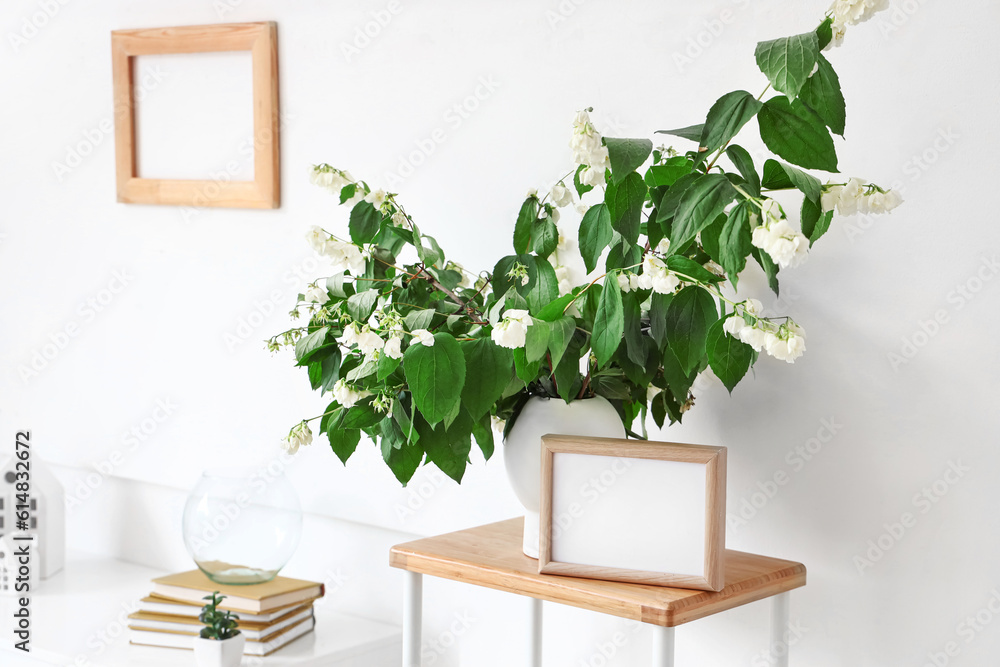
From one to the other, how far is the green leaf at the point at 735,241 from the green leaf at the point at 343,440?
47 centimetres

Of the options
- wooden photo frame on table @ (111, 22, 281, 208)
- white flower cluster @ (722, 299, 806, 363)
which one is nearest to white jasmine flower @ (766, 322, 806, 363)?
white flower cluster @ (722, 299, 806, 363)

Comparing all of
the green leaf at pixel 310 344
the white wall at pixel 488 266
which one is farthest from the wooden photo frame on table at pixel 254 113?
the green leaf at pixel 310 344

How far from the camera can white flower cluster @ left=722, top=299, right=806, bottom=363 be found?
3.04 feet

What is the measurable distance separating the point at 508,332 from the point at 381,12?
0.88 m

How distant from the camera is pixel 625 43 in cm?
140

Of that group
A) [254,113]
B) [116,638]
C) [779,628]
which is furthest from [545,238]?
[116,638]

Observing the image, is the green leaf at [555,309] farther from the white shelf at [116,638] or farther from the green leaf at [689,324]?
the white shelf at [116,638]

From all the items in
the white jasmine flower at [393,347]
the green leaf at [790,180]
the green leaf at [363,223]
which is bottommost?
the white jasmine flower at [393,347]

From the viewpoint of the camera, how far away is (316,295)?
1270 mm

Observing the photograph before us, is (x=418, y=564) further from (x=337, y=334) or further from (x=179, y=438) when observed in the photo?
(x=179, y=438)

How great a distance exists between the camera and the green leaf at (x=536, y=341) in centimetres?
100

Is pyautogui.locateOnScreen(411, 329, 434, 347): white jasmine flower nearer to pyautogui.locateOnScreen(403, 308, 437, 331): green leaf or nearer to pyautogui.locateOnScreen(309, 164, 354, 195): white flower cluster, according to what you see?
pyautogui.locateOnScreen(403, 308, 437, 331): green leaf

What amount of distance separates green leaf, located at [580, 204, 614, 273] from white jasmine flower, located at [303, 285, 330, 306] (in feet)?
1.15

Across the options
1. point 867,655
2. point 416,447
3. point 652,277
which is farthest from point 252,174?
point 867,655
